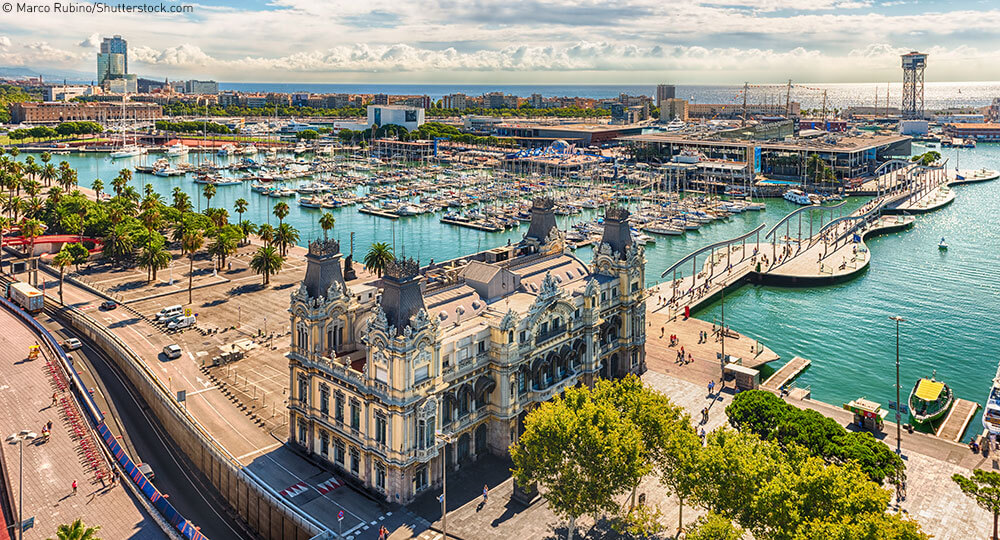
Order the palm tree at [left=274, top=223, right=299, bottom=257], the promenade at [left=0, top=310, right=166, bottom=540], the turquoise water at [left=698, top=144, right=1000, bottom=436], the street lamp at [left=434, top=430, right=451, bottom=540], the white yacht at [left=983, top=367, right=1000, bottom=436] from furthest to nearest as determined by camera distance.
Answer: the palm tree at [left=274, top=223, right=299, bottom=257]
the turquoise water at [left=698, top=144, right=1000, bottom=436]
the white yacht at [left=983, top=367, right=1000, bottom=436]
the promenade at [left=0, top=310, right=166, bottom=540]
the street lamp at [left=434, top=430, right=451, bottom=540]

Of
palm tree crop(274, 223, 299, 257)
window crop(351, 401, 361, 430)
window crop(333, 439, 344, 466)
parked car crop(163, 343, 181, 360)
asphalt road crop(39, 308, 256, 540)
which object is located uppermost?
palm tree crop(274, 223, 299, 257)

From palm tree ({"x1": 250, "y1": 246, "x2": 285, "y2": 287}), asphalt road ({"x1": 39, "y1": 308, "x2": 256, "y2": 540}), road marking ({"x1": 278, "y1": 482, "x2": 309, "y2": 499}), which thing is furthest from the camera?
palm tree ({"x1": 250, "y1": 246, "x2": 285, "y2": 287})

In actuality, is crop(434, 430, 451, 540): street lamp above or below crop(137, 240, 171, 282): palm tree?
below

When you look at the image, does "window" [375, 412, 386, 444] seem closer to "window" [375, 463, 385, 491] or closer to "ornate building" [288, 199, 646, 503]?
"ornate building" [288, 199, 646, 503]

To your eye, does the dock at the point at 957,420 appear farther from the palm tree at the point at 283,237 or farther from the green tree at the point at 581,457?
the palm tree at the point at 283,237

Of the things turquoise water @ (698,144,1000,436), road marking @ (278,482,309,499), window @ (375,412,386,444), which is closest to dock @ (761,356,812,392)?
turquoise water @ (698,144,1000,436)

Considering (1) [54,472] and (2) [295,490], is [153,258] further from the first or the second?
(2) [295,490]

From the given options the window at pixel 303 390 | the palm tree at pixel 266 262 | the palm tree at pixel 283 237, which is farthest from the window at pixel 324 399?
the palm tree at pixel 283 237
